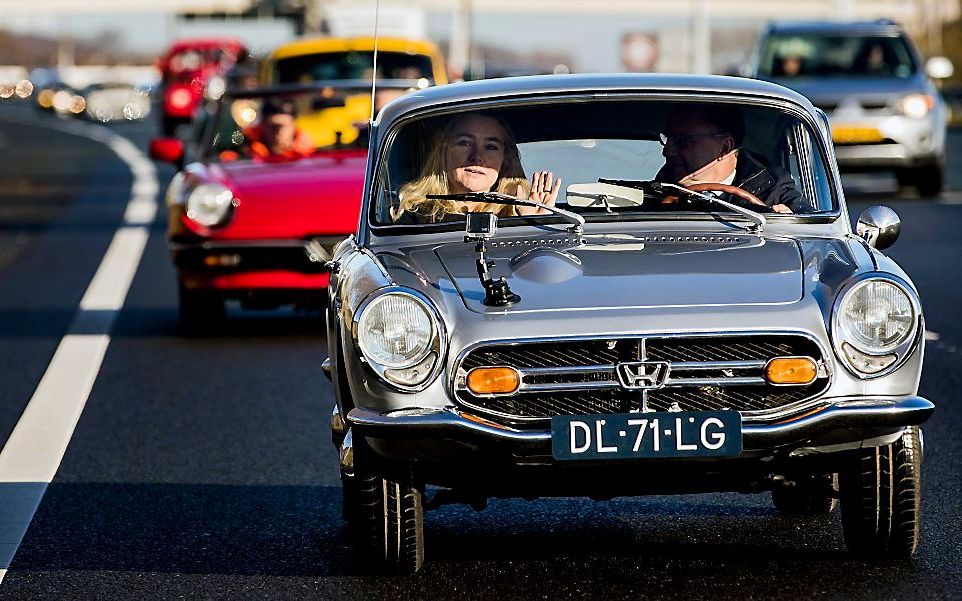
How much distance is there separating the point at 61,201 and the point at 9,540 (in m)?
20.6

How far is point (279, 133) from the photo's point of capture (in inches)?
522

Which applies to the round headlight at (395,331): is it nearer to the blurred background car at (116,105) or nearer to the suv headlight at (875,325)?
the suv headlight at (875,325)

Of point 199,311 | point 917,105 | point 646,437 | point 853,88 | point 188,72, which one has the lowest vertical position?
point 188,72

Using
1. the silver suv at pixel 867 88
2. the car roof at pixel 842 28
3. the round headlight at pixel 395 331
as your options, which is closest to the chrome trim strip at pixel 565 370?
the round headlight at pixel 395 331

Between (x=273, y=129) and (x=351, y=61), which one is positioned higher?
(x=273, y=129)

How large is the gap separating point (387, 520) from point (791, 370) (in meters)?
1.18

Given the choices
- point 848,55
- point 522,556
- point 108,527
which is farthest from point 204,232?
point 848,55

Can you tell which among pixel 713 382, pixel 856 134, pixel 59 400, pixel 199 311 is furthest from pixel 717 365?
pixel 856 134

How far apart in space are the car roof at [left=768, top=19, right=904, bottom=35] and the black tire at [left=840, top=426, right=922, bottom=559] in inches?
707

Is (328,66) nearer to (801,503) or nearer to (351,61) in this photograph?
(351,61)

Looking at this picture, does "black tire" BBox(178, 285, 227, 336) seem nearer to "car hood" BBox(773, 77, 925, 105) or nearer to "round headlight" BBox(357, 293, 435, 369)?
"round headlight" BBox(357, 293, 435, 369)

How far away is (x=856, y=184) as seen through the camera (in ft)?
85.7

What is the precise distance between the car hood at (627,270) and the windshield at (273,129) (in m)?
6.85

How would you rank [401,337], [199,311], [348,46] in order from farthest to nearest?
[348,46] < [199,311] < [401,337]
